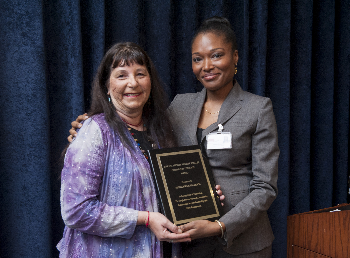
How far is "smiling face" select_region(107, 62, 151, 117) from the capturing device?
129cm

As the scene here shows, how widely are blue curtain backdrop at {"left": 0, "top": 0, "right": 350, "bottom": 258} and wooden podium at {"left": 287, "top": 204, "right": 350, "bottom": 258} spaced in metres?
0.83

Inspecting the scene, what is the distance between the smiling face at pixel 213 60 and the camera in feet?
4.91

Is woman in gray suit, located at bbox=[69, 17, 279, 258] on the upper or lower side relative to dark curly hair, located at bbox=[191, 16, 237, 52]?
lower

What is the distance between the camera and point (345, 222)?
1.38 meters

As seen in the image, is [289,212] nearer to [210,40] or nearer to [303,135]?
[303,135]

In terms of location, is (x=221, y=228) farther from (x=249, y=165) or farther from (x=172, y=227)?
(x=249, y=165)

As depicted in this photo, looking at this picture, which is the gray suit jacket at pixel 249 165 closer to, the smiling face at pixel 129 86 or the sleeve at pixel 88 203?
the smiling face at pixel 129 86

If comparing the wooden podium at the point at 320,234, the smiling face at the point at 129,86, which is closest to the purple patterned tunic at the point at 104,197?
the smiling face at the point at 129,86

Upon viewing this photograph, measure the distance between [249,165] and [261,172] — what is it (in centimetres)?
9

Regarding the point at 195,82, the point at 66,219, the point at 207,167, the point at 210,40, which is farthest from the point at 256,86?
the point at 66,219

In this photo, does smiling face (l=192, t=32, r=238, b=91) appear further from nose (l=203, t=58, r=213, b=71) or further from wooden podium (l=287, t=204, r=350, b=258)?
wooden podium (l=287, t=204, r=350, b=258)

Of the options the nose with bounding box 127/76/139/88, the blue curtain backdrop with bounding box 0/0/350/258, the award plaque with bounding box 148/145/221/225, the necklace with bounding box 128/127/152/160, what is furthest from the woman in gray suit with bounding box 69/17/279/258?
the blue curtain backdrop with bounding box 0/0/350/258

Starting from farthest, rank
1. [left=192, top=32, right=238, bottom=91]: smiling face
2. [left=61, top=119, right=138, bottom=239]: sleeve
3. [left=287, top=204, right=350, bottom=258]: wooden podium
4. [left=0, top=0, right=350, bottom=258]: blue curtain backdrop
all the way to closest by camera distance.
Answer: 1. [left=0, top=0, right=350, bottom=258]: blue curtain backdrop
2. [left=192, top=32, right=238, bottom=91]: smiling face
3. [left=287, top=204, right=350, bottom=258]: wooden podium
4. [left=61, top=119, right=138, bottom=239]: sleeve

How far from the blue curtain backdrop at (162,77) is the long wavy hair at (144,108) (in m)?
0.52
